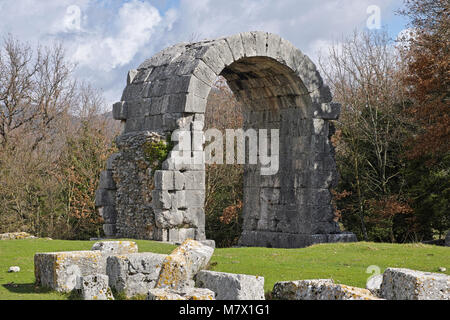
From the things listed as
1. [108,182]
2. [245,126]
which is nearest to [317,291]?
[108,182]

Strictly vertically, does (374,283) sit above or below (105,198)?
below

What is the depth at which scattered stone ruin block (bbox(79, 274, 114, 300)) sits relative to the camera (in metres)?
6.74

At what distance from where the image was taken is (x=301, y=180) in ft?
50.3

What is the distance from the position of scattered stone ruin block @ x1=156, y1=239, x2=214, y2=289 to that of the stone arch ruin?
490cm

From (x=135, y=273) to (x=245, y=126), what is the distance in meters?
9.63

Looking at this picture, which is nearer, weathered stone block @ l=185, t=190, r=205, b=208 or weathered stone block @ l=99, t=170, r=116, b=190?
weathered stone block @ l=185, t=190, r=205, b=208

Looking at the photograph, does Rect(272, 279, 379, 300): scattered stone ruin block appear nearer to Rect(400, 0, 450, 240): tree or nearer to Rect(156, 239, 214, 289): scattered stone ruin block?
Rect(156, 239, 214, 289): scattered stone ruin block

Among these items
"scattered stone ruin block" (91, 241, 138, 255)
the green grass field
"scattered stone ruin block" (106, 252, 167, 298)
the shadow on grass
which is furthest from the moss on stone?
"scattered stone ruin block" (106, 252, 167, 298)

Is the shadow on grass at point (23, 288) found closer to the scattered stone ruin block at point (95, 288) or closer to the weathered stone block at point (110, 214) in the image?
the scattered stone ruin block at point (95, 288)

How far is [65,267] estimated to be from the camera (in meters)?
7.38

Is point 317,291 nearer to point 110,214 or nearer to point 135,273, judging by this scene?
point 135,273

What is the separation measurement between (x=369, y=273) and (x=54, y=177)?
14593 mm

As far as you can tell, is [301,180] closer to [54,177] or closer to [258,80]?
[258,80]
